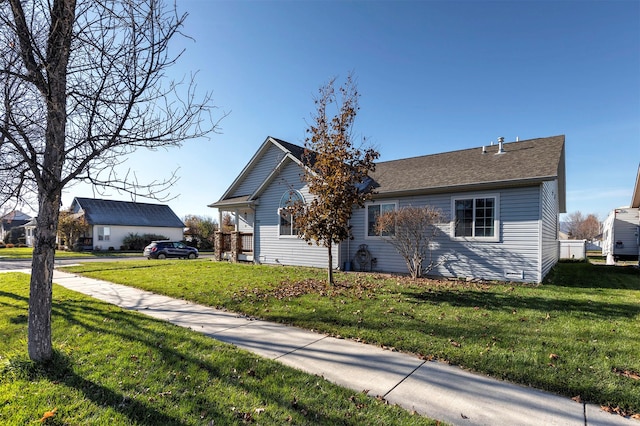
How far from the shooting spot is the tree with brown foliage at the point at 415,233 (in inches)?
437

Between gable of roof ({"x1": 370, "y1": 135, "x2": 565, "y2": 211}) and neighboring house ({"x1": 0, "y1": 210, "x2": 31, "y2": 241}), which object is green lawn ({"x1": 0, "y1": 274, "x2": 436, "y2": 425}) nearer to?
neighboring house ({"x1": 0, "y1": 210, "x2": 31, "y2": 241})

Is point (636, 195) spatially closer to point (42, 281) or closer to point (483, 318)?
point (483, 318)

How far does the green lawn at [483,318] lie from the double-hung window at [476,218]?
6.13 ft

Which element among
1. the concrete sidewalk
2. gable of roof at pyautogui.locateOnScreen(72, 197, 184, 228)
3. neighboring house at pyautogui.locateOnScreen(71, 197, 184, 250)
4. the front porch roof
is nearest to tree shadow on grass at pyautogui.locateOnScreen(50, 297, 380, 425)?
the concrete sidewalk

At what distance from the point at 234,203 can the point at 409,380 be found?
15.0 metres

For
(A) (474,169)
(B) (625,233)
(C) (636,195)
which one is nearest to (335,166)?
(A) (474,169)

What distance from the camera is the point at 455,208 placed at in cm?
1163

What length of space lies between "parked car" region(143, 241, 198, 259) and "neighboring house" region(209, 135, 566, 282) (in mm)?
9770

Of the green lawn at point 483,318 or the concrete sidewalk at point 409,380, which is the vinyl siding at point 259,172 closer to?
the green lawn at point 483,318

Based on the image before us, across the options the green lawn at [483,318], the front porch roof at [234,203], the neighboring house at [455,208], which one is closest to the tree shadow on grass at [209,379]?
the green lawn at [483,318]

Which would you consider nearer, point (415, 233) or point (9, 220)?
point (9, 220)

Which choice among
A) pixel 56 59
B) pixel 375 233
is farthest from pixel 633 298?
pixel 56 59

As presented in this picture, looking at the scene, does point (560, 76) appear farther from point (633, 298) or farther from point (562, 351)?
point (562, 351)

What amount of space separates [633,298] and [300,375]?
31.0 feet
